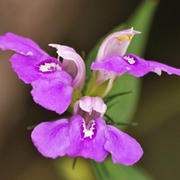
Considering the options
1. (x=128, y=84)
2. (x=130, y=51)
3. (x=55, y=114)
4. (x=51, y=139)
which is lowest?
(x=55, y=114)

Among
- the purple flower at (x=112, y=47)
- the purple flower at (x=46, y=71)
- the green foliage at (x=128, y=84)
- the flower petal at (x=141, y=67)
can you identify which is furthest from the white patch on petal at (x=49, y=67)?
the green foliage at (x=128, y=84)

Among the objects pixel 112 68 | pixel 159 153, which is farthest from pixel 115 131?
pixel 159 153

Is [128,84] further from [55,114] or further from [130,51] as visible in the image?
[55,114]

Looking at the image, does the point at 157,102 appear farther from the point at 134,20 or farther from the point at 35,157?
the point at 35,157

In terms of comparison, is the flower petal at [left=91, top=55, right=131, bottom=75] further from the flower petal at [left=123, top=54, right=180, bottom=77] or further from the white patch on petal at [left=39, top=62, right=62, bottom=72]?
the white patch on petal at [left=39, top=62, right=62, bottom=72]

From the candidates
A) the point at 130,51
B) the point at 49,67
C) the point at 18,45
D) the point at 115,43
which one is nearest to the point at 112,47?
the point at 115,43

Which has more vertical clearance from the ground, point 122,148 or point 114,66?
point 114,66

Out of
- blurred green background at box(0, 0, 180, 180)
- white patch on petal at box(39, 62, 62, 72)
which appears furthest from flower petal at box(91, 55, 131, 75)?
blurred green background at box(0, 0, 180, 180)

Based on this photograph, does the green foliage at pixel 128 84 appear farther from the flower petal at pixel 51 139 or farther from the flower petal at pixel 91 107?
the flower petal at pixel 51 139
